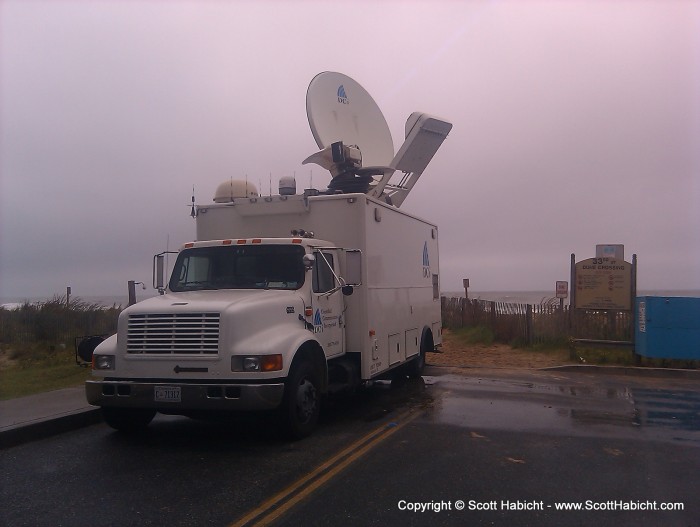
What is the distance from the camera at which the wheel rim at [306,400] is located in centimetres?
775

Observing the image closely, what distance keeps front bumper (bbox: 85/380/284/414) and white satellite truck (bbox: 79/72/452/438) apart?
0.5 inches

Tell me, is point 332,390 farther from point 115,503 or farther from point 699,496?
point 699,496

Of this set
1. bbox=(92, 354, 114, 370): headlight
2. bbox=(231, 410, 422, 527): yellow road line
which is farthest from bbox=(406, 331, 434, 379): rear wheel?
bbox=(92, 354, 114, 370): headlight

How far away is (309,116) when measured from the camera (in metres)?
12.4

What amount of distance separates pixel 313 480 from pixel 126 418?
322cm

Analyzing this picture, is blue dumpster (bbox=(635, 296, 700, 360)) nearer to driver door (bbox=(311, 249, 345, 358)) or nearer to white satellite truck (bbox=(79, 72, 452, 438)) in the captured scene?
white satellite truck (bbox=(79, 72, 452, 438))

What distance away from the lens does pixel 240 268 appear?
8836mm

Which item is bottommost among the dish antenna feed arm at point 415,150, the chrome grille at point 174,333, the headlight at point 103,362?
the headlight at point 103,362

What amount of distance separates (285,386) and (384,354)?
10.9 ft

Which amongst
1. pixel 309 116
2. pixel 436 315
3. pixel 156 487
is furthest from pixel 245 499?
pixel 436 315

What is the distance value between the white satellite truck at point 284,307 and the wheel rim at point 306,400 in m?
0.02
